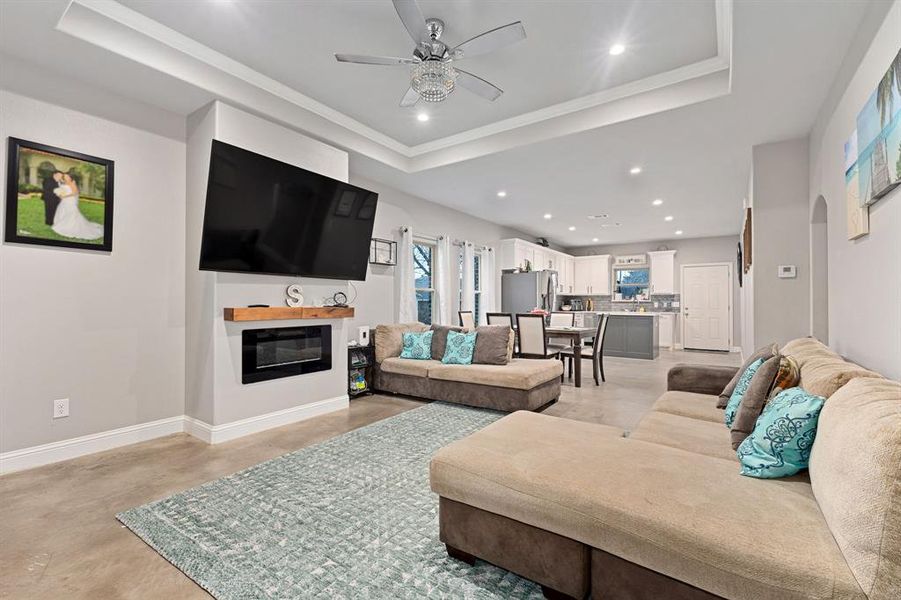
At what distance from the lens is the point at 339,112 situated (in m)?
4.07

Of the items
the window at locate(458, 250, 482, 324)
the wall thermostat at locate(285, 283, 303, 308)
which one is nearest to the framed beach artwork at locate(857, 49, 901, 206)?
the wall thermostat at locate(285, 283, 303, 308)

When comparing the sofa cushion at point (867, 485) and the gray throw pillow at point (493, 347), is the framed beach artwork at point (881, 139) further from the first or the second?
the gray throw pillow at point (493, 347)

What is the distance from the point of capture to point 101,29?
104 inches

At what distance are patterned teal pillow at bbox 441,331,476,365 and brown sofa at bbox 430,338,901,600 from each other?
257 cm

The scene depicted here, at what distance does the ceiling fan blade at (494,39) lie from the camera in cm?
232

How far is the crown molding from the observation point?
8.73 feet

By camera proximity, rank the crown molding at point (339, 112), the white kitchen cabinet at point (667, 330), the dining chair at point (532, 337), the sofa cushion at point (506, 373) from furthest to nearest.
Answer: the white kitchen cabinet at point (667, 330) → the dining chair at point (532, 337) → the sofa cushion at point (506, 373) → the crown molding at point (339, 112)

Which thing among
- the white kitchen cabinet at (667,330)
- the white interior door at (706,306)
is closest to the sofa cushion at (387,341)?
the white kitchen cabinet at (667,330)

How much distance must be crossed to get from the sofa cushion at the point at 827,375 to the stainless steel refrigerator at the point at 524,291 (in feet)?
19.3

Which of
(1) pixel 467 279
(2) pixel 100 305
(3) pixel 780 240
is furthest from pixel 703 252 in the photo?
(2) pixel 100 305

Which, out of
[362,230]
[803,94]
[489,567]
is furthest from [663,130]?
[489,567]

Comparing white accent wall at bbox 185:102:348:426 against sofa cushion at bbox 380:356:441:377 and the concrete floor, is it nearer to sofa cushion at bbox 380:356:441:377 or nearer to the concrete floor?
the concrete floor

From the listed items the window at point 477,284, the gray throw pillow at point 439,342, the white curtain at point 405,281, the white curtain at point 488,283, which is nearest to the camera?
the gray throw pillow at point 439,342

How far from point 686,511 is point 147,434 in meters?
3.81
